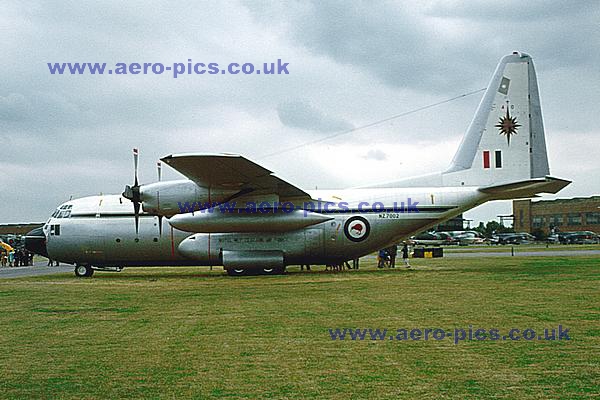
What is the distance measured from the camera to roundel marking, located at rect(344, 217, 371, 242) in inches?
966

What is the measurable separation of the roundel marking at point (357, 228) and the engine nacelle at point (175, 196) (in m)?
5.27

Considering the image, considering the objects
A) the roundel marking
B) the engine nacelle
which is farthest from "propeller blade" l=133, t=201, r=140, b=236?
the roundel marking

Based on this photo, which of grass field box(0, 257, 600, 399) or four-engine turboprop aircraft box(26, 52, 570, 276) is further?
four-engine turboprop aircraft box(26, 52, 570, 276)

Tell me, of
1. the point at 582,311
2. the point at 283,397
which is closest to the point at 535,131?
the point at 582,311

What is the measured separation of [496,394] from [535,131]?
65.2ft

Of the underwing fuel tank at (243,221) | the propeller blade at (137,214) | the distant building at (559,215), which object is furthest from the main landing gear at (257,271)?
the distant building at (559,215)

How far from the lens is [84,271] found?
27.0 meters

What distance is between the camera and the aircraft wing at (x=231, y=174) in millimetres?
20000

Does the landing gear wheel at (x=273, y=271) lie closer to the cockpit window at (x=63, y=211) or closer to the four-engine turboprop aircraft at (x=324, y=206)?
the four-engine turboprop aircraft at (x=324, y=206)

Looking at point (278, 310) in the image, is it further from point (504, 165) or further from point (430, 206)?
point (504, 165)

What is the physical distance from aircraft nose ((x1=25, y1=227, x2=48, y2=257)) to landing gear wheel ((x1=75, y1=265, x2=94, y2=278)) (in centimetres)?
155

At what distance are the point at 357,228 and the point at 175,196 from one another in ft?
24.4

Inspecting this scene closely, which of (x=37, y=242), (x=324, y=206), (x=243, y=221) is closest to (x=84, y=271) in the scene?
(x=37, y=242)

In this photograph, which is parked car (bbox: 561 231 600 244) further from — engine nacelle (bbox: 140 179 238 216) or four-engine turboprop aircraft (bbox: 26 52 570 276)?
engine nacelle (bbox: 140 179 238 216)
